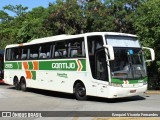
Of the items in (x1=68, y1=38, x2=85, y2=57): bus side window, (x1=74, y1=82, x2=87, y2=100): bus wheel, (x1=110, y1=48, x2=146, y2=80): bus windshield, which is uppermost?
(x1=68, y1=38, x2=85, y2=57): bus side window

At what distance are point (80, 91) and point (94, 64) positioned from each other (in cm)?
178

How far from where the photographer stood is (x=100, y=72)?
16.7 m

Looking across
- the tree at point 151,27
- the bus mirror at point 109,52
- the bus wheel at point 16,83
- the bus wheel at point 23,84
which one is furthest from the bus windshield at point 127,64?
the bus wheel at point 16,83

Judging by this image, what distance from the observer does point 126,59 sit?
656 inches

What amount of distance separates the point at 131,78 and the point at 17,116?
18.4 feet

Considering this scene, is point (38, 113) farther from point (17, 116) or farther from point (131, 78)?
point (131, 78)

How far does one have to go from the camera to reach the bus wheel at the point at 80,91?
58.7ft

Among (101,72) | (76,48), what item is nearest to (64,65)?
(76,48)

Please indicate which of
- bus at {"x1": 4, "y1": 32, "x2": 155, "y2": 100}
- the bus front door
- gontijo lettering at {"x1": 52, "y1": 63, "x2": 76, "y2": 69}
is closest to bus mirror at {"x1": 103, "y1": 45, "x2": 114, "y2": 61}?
bus at {"x1": 4, "y1": 32, "x2": 155, "y2": 100}

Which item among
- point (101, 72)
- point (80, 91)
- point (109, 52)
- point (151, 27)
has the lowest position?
point (80, 91)

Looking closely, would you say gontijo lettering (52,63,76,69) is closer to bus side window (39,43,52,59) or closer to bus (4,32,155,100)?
bus (4,32,155,100)

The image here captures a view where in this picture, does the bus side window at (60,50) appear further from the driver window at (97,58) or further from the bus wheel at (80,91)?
the driver window at (97,58)

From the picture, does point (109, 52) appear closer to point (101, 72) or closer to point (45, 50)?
point (101, 72)

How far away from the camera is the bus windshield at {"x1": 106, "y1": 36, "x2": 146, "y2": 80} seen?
642 inches
